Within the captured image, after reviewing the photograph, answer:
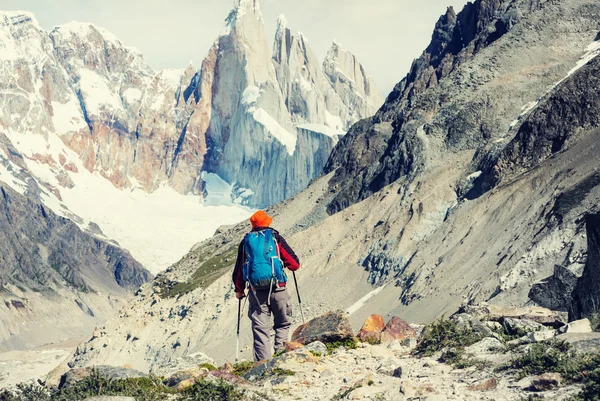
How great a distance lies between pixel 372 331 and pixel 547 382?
7.49 metres

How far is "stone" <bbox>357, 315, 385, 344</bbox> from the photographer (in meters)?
18.3

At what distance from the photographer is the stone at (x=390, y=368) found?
46.1ft

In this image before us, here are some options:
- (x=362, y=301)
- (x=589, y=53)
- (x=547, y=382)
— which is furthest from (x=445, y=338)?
(x=589, y=53)

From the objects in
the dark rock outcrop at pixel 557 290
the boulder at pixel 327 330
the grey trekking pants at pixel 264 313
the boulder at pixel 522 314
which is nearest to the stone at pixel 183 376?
the grey trekking pants at pixel 264 313

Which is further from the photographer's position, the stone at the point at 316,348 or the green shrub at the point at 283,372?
the stone at the point at 316,348

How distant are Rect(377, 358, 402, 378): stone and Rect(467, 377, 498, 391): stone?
1.70m

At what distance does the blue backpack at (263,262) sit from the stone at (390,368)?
2.50 metres

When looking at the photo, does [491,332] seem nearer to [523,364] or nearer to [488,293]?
[523,364]

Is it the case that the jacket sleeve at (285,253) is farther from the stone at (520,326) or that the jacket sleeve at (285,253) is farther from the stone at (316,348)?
the stone at (520,326)

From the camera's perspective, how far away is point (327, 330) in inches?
693

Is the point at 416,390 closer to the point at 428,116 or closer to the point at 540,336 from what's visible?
the point at 540,336

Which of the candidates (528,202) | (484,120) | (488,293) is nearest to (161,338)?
(484,120)

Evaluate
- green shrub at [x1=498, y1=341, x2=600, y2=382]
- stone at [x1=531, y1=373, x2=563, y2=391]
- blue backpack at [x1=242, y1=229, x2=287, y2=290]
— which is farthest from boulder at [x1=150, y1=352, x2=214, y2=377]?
stone at [x1=531, y1=373, x2=563, y2=391]

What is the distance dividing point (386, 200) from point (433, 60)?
5106 cm
